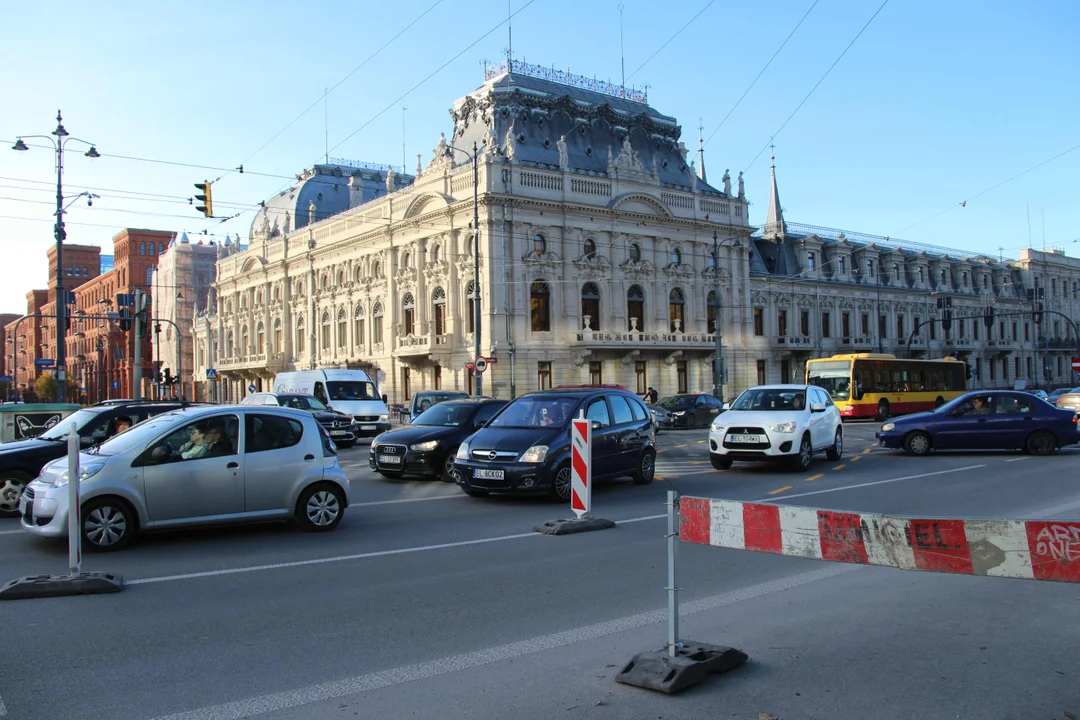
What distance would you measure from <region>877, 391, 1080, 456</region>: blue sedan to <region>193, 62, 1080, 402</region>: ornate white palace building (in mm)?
28681

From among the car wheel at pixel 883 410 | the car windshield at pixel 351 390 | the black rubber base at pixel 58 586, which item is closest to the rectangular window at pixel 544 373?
the car wheel at pixel 883 410

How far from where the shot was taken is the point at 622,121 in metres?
56.2

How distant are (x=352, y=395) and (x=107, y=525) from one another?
21.0m

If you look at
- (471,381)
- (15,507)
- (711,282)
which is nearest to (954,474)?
(15,507)

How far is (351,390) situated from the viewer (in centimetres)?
3047

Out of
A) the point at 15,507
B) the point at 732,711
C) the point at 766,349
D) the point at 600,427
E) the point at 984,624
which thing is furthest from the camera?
the point at 766,349

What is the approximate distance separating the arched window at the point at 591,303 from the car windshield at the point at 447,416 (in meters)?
34.2

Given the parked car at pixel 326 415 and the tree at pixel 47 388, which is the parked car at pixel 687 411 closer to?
the parked car at pixel 326 415

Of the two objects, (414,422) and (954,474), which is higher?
(414,422)

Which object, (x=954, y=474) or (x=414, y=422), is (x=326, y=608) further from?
(x=954, y=474)

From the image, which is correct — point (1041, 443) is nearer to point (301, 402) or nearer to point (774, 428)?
point (774, 428)

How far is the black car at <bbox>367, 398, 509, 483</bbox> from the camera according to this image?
16125 mm

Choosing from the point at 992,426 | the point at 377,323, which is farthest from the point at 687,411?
the point at 377,323

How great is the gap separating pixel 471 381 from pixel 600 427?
3504cm
